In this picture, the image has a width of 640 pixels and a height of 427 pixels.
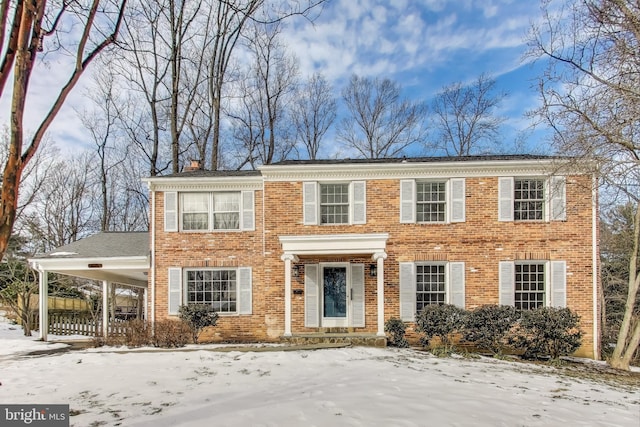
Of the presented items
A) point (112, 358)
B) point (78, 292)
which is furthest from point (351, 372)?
point (78, 292)

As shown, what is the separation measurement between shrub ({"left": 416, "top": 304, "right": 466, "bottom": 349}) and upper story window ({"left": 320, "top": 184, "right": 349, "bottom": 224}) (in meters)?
3.64

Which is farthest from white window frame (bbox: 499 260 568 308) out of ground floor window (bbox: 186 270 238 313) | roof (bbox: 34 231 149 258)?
roof (bbox: 34 231 149 258)

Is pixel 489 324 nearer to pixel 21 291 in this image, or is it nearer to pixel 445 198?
pixel 445 198

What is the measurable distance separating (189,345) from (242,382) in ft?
16.0

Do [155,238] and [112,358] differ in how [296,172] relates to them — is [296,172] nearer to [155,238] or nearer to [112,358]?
[155,238]

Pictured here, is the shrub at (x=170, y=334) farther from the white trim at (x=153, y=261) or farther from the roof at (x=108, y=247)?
A: the roof at (x=108, y=247)

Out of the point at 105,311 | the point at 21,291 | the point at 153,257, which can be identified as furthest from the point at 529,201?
the point at 21,291

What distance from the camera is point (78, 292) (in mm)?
23906

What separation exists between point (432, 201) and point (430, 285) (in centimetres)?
247

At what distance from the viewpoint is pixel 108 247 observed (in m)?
14.0

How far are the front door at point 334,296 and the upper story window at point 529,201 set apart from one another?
4960 mm

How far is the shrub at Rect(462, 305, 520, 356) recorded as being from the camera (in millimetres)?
11008

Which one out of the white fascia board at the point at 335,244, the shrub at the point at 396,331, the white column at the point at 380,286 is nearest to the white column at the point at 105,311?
the white fascia board at the point at 335,244

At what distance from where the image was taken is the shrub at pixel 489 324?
36.1ft
